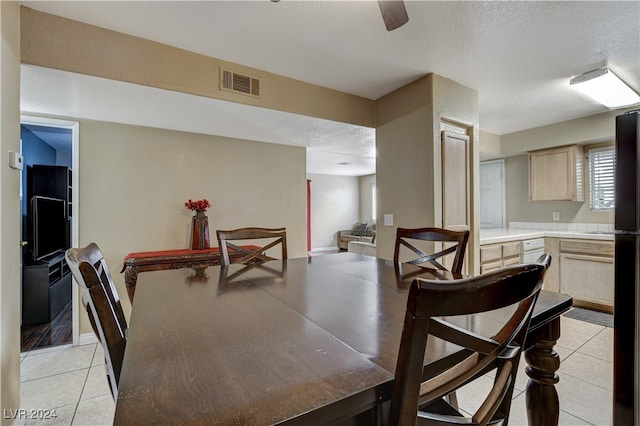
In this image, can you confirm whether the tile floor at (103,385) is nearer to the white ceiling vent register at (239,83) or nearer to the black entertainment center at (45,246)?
the black entertainment center at (45,246)

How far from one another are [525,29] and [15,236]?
10.9ft

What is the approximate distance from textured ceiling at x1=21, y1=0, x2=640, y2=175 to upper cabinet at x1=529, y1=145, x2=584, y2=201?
1.17 m

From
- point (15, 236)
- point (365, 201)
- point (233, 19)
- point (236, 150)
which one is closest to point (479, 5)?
point (233, 19)

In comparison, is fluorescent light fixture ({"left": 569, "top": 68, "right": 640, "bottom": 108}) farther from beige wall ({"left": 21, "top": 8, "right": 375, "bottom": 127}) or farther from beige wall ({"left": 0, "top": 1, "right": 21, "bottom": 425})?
beige wall ({"left": 0, "top": 1, "right": 21, "bottom": 425})

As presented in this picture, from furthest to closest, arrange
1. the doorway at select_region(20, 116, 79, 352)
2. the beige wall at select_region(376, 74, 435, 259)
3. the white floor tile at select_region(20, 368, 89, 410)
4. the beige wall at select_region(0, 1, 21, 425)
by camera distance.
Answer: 1. the doorway at select_region(20, 116, 79, 352)
2. the beige wall at select_region(376, 74, 435, 259)
3. the white floor tile at select_region(20, 368, 89, 410)
4. the beige wall at select_region(0, 1, 21, 425)

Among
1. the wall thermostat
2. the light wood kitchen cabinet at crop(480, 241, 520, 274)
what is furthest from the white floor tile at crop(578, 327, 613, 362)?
the wall thermostat

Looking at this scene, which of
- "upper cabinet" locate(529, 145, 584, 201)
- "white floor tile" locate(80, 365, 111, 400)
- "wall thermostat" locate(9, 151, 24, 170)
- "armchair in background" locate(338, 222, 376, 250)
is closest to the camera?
"wall thermostat" locate(9, 151, 24, 170)

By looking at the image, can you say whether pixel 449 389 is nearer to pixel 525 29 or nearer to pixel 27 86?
pixel 525 29

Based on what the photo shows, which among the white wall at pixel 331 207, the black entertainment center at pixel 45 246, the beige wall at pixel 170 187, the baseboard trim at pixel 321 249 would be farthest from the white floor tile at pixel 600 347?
the white wall at pixel 331 207

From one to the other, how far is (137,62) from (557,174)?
4833mm

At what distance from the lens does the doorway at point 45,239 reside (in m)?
2.63

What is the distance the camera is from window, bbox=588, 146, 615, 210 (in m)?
3.54

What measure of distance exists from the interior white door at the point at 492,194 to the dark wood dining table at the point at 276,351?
403 centimetres

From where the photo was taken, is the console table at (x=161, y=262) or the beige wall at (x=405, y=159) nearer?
the console table at (x=161, y=262)
